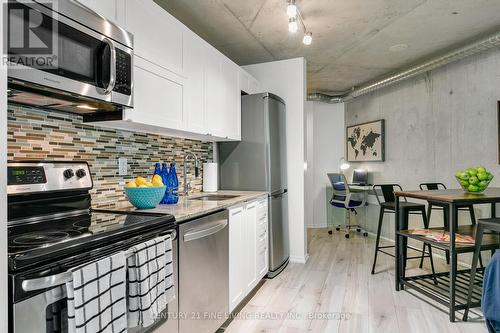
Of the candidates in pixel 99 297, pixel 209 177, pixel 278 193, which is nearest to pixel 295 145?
pixel 278 193

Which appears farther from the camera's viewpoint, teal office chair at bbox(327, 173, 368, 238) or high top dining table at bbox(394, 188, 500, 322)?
teal office chair at bbox(327, 173, 368, 238)

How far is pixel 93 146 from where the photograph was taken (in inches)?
75.7

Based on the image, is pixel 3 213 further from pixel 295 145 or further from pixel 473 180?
pixel 295 145

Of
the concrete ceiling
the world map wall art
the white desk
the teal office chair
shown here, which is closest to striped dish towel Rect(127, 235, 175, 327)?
the concrete ceiling

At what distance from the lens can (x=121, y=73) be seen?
1.61 metres

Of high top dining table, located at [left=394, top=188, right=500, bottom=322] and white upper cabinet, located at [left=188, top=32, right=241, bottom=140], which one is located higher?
white upper cabinet, located at [left=188, top=32, right=241, bottom=140]

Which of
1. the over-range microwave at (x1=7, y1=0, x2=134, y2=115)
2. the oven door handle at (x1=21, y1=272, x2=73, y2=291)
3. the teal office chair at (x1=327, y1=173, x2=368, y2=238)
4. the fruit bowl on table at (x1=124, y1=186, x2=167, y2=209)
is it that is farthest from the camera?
the teal office chair at (x1=327, y1=173, x2=368, y2=238)

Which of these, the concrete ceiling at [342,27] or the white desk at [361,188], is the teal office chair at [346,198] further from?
the concrete ceiling at [342,27]

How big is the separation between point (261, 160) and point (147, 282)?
2.07m

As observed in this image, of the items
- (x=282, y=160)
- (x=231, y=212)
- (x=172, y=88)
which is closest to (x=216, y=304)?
(x=231, y=212)

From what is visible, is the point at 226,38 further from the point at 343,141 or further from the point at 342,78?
the point at 343,141

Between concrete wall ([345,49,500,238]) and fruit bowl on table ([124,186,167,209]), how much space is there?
351cm

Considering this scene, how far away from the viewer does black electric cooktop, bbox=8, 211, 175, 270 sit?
0.94m

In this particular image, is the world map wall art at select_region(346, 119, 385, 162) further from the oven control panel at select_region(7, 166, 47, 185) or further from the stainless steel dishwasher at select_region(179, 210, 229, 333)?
the oven control panel at select_region(7, 166, 47, 185)
